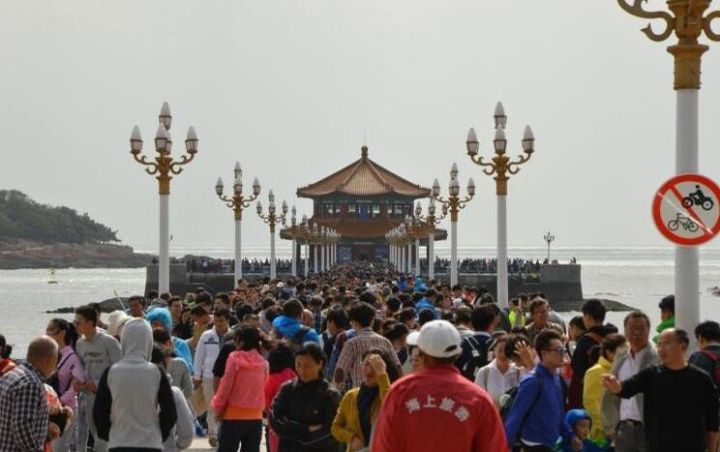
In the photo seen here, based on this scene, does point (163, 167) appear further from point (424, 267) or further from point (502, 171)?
point (424, 267)

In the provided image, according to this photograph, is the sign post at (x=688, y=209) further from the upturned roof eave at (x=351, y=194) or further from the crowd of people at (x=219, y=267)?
the upturned roof eave at (x=351, y=194)

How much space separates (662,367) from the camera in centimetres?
778

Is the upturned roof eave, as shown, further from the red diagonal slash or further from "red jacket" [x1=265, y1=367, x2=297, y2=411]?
the red diagonal slash

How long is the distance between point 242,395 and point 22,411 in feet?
8.92

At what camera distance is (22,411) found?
7.26 m

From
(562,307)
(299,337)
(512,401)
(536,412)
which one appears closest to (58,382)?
(299,337)

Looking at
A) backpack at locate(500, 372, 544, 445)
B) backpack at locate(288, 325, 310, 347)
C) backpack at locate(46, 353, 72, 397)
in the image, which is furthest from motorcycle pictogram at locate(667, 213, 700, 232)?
backpack at locate(46, 353, 72, 397)

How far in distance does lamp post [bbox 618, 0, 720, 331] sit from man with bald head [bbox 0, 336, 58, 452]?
514cm

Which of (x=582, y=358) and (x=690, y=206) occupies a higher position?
(x=690, y=206)

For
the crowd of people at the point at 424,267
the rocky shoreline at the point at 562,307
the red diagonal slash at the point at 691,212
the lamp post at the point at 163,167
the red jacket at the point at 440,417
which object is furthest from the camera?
the crowd of people at the point at 424,267

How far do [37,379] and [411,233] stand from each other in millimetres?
53082

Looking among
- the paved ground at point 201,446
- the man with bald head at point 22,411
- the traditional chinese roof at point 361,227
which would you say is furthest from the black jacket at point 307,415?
the traditional chinese roof at point 361,227

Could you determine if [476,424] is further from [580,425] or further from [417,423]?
[580,425]

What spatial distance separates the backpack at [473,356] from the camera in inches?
423
